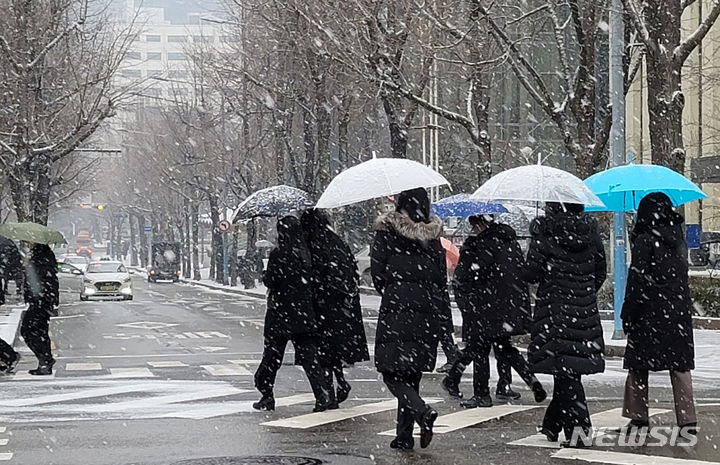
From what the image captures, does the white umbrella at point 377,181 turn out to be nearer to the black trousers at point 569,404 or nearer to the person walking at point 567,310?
the person walking at point 567,310

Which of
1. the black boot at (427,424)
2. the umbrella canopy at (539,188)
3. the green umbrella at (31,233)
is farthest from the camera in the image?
the green umbrella at (31,233)

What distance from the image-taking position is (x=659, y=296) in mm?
9758

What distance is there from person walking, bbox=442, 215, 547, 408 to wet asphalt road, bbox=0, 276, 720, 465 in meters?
0.40

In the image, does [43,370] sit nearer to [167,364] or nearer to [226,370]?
[167,364]

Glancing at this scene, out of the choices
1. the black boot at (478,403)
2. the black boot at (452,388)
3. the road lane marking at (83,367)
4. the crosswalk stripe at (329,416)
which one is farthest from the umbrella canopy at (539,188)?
the road lane marking at (83,367)

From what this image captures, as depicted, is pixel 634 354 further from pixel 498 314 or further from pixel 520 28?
pixel 520 28

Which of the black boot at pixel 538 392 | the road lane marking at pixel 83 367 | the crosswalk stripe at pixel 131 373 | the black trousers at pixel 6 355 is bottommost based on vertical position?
the road lane marking at pixel 83 367

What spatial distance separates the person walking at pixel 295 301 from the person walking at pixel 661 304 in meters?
3.06

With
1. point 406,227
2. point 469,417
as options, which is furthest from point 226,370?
point 406,227

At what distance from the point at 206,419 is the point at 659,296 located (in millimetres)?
4219

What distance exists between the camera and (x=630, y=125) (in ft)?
153

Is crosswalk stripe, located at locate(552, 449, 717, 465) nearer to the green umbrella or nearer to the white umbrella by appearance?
the white umbrella

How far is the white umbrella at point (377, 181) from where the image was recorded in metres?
10.2

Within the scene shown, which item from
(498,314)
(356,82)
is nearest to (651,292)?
(498,314)
